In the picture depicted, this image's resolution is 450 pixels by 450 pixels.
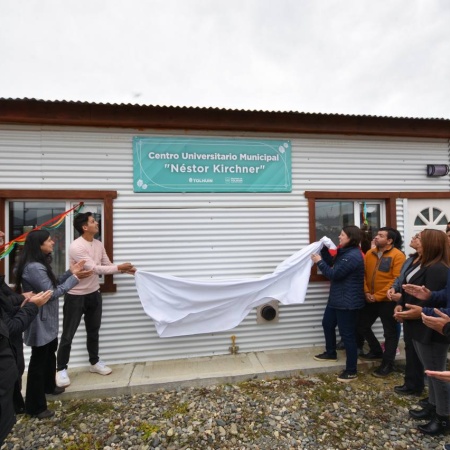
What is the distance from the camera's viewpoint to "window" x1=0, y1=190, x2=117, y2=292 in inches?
160

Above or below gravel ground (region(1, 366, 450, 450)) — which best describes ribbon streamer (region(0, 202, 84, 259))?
above

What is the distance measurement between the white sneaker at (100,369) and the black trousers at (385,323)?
3.73 m

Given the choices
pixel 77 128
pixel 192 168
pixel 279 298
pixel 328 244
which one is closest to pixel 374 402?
pixel 279 298

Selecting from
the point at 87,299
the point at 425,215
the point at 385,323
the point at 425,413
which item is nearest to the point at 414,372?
the point at 425,413

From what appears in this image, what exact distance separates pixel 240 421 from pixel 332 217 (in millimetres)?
3394

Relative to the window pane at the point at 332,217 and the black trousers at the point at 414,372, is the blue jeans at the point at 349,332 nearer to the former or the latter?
the black trousers at the point at 414,372

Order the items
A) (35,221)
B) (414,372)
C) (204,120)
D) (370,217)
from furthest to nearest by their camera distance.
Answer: (370,217) < (204,120) < (35,221) < (414,372)

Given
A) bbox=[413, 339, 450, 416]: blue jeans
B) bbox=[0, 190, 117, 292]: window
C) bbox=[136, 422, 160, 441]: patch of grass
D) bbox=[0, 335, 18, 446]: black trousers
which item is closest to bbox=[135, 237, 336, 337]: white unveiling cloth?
bbox=[0, 190, 117, 292]: window

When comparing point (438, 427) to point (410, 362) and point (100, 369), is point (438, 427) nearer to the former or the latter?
point (410, 362)

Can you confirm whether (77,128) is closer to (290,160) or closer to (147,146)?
(147,146)

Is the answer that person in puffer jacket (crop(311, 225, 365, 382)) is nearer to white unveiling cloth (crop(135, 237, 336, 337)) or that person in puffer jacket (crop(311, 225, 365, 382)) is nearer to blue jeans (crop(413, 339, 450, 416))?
white unveiling cloth (crop(135, 237, 336, 337))

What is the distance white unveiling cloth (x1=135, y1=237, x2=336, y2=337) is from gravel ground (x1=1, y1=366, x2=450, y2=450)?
861mm

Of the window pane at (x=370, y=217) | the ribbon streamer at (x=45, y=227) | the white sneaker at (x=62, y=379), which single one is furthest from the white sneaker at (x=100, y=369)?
the window pane at (x=370, y=217)

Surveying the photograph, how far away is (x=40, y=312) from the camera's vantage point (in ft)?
9.68
